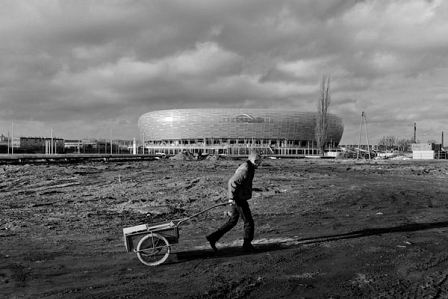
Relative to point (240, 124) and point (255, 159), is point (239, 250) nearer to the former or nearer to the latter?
point (255, 159)

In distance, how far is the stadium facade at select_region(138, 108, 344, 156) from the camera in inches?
4887

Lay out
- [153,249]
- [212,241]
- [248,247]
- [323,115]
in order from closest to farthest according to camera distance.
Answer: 1. [153,249]
2. [212,241]
3. [248,247]
4. [323,115]

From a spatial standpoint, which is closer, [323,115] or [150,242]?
[150,242]

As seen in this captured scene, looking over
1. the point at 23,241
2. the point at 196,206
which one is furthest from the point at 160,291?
the point at 196,206

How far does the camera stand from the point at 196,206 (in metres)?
14.2

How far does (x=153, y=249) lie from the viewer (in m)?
6.93

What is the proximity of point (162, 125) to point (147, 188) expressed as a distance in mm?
114556

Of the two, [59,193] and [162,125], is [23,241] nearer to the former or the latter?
[59,193]

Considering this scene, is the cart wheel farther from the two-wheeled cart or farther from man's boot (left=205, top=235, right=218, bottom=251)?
man's boot (left=205, top=235, right=218, bottom=251)

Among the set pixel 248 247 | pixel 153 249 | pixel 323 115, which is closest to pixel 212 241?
pixel 248 247

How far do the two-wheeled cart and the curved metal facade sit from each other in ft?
385

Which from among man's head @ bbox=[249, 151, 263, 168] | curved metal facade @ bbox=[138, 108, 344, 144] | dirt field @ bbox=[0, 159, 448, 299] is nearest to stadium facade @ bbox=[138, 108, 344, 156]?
curved metal facade @ bbox=[138, 108, 344, 144]

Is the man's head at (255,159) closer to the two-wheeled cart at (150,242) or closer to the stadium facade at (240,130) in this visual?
the two-wheeled cart at (150,242)

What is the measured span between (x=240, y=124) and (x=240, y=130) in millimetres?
1807
